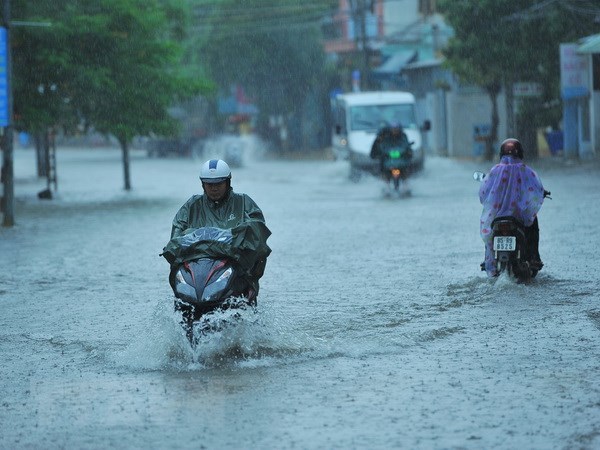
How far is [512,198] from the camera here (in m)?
13.2

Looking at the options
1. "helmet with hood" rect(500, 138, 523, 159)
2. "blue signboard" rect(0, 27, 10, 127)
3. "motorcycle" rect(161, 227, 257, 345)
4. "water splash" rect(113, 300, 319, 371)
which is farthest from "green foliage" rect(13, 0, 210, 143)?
"motorcycle" rect(161, 227, 257, 345)

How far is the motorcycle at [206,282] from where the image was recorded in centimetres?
907

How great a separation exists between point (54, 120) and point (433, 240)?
13703 millimetres

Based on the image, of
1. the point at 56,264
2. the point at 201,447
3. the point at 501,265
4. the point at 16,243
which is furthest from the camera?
the point at 16,243

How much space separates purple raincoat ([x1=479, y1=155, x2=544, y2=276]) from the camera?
1325cm

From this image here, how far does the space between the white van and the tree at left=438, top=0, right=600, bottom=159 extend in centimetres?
557

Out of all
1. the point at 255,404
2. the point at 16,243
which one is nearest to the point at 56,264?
the point at 16,243

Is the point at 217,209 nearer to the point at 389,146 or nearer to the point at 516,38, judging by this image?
the point at 389,146

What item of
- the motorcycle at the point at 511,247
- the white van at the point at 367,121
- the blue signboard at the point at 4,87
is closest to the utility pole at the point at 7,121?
the blue signboard at the point at 4,87

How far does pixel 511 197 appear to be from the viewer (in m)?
13.2

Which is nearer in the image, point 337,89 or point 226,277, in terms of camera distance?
point 226,277

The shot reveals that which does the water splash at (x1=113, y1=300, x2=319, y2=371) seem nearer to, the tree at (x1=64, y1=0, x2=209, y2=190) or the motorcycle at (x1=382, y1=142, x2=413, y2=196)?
the motorcycle at (x1=382, y1=142, x2=413, y2=196)

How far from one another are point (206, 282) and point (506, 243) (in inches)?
182

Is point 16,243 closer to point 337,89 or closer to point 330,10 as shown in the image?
point 337,89
